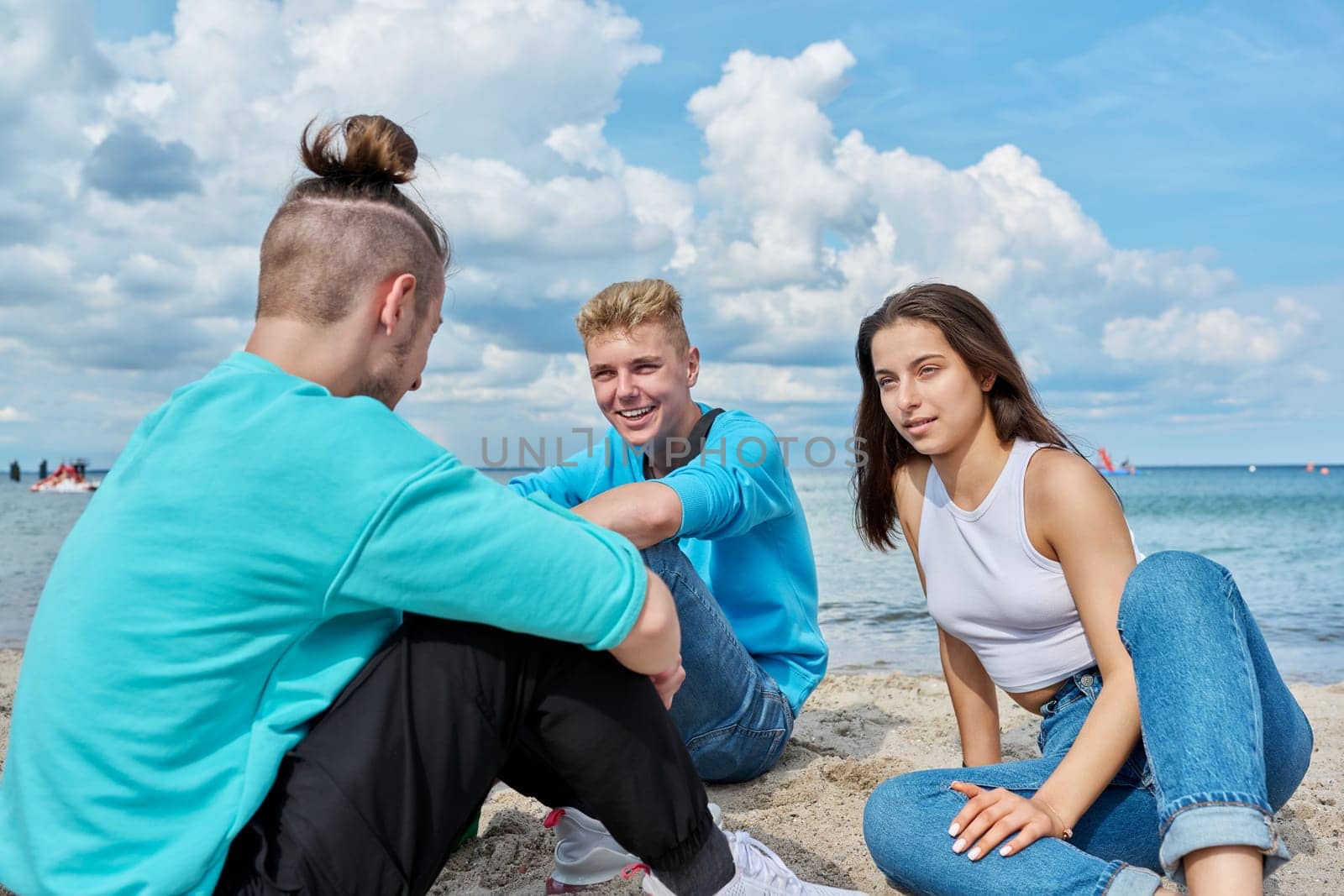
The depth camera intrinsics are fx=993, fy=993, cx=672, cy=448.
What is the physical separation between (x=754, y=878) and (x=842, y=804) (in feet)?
4.44

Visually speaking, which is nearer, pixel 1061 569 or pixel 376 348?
pixel 376 348

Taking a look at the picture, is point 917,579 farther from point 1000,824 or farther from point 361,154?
point 361,154

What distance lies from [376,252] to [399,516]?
0.63 m

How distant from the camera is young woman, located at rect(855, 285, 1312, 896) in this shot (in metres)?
2.05

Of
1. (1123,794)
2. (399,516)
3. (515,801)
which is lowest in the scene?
(515,801)

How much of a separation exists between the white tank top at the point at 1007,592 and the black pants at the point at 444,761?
1199mm

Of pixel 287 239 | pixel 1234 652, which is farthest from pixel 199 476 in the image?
pixel 1234 652

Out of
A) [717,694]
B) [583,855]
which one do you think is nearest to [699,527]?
[717,694]

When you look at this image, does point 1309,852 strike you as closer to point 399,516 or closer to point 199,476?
point 399,516

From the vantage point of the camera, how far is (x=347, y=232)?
1.88m

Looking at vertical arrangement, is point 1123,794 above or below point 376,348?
below

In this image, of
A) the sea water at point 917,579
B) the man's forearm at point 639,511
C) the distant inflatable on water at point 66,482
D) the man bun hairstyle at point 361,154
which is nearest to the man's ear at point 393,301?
the man bun hairstyle at point 361,154

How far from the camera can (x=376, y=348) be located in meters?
1.86

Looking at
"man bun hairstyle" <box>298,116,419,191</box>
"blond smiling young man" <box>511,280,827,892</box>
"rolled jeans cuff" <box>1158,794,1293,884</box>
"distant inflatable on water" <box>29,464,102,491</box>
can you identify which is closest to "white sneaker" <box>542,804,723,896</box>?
"blond smiling young man" <box>511,280,827,892</box>
